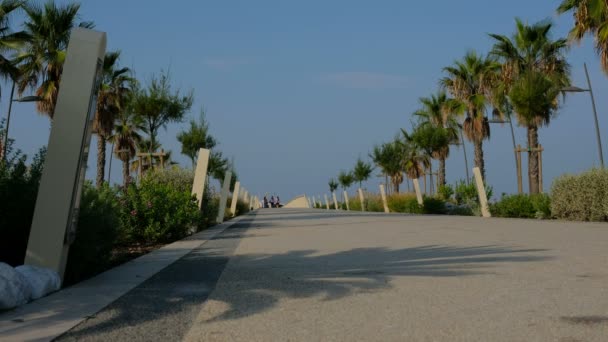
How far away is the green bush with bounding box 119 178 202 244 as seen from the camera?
38.9 ft

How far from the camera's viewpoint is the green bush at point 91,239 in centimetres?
625

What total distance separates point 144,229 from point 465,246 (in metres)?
6.17

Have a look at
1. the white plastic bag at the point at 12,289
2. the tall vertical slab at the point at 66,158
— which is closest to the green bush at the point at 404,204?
the tall vertical slab at the point at 66,158

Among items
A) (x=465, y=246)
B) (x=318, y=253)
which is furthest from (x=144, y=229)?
(x=465, y=246)

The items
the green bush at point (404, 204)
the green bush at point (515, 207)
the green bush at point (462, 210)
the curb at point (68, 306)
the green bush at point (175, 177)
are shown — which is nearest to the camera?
the curb at point (68, 306)

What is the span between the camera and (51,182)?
5480 mm

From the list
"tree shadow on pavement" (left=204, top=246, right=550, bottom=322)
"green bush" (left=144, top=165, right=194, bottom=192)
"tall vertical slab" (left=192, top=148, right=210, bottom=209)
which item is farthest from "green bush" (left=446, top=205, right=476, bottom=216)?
"tree shadow on pavement" (left=204, top=246, right=550, bottom=322)

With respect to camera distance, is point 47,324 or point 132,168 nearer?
point 47,324

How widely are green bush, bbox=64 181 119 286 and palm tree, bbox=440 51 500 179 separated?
1391 inches

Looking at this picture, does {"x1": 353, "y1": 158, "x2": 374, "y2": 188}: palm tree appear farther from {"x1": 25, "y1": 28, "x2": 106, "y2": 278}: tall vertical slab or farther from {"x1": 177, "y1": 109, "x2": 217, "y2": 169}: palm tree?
{"x1": 25, "y1": 28, "x2": 106, "y2": 278}: tall vertical slab

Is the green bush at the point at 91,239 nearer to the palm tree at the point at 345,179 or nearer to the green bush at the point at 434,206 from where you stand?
the green bush at the point at 434,206

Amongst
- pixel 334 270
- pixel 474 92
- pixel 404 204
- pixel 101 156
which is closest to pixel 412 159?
pixel 474 92

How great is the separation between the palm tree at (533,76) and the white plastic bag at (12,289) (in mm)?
27323

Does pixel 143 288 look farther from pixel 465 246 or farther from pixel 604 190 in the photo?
pixel 604 190
